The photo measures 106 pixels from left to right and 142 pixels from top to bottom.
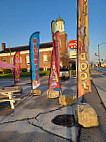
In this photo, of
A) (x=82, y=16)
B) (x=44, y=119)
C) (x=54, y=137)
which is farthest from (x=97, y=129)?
(x=82, y=16)

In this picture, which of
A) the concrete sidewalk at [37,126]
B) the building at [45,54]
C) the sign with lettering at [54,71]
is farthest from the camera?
the building at [45,54]

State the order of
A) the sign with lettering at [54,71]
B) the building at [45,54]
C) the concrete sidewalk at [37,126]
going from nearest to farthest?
1. the concrete sidewalk at [37,126]
2. the sign with lettering at [54,71]
3. the building at [45,54]

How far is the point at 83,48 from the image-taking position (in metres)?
3.77

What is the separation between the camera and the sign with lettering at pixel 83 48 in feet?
11.9

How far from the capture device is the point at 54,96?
7.38 metres

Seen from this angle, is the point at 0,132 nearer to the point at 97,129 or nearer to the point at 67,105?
the point at 97,129

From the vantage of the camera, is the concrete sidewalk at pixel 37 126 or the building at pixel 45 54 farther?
the building at pixel 45 54

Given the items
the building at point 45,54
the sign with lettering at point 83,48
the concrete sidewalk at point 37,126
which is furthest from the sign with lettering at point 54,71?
the building at point 45,54

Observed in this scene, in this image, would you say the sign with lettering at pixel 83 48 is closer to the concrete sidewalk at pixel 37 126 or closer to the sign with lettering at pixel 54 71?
the concrete sidewalk at pixel 37 126

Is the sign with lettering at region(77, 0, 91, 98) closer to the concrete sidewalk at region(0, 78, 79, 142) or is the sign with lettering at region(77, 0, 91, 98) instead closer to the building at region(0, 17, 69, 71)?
the concrete sidewalk at region(0, 78, 79, 142)

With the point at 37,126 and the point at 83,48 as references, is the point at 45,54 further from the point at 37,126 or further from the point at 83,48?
the point at 37,126

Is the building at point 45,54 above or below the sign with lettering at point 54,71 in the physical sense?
above

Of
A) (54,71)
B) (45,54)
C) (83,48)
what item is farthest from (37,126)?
(45,54)

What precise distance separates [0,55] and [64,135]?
45669 millimetres
